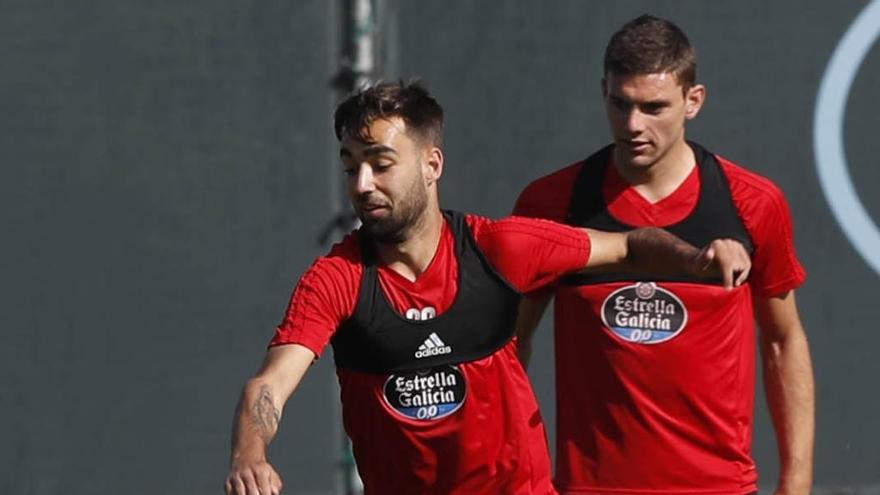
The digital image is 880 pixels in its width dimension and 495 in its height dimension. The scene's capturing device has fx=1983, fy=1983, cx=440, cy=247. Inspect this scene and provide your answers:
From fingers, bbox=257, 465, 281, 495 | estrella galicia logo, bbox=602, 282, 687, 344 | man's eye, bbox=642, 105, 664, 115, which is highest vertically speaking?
man's eye, bbox=642, 105, 664, 115

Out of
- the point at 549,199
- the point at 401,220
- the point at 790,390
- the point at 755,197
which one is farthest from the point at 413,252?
the point at 790,390

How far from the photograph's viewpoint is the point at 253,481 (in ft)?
13.3

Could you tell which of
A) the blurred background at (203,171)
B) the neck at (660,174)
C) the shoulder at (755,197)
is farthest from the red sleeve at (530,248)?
the blurred background at (203,171)

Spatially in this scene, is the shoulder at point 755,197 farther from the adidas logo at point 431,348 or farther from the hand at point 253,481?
the hand at point 253,481

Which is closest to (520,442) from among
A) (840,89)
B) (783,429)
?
(783,429)

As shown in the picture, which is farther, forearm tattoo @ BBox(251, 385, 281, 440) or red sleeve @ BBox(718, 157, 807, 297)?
red sleeve @ BBox(718, 157, 807, 297)

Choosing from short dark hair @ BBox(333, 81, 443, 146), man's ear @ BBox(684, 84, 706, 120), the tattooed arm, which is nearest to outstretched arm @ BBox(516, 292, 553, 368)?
man's ear @ BBox(684, 84, 706, 120)

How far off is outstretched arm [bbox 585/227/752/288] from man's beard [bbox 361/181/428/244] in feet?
1.62

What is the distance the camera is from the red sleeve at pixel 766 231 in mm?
5453

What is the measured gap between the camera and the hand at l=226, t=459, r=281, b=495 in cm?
402

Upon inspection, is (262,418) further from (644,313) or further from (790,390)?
(790,390)

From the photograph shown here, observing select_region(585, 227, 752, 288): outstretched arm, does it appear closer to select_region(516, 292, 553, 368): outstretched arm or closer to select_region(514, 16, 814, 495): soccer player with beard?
select_region(514, 16, 814, 495): soccer player with beard

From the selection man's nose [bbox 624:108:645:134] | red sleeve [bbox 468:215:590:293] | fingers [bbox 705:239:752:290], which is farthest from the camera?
man's nose [bbox 624:108:645:134]

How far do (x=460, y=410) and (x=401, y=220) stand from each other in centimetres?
49
